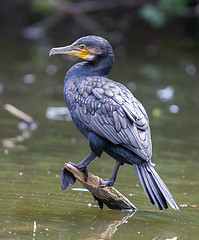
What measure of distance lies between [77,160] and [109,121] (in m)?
2.45

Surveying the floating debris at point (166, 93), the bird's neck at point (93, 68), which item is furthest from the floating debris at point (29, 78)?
the bird's neck at point (93, 68)

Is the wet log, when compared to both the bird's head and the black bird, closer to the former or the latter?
the black bird

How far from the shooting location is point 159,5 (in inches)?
797

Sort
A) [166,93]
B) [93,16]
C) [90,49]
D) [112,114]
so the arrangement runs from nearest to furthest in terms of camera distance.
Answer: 1. [112,114]
2. [90,49]
3. [166,93]
4. [93,16]

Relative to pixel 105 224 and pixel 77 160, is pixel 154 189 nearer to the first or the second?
pixel 105 224

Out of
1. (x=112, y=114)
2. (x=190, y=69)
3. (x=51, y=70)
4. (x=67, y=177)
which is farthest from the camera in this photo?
(x=190, y=69)

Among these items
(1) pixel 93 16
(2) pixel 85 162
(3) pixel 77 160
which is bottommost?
(1) pixel 93 16

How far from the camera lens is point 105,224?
5.21m

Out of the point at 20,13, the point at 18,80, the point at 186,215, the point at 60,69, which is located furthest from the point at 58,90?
the point at 20,13

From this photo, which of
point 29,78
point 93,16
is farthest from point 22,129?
point 93,16

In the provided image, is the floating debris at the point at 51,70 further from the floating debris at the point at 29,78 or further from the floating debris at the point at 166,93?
the floating debris at the point at 166,93

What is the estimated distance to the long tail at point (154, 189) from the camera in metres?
5.00

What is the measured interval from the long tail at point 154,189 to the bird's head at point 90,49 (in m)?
1.45

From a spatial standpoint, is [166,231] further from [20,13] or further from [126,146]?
[20,13]
